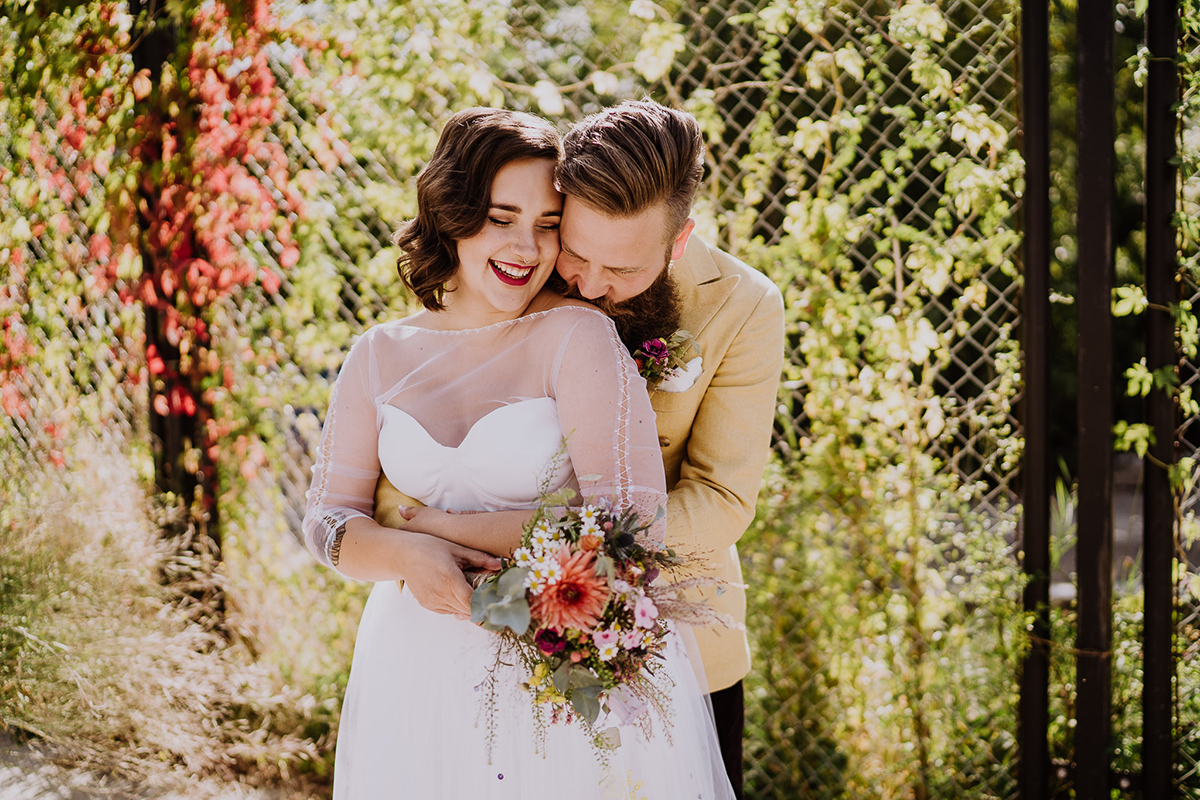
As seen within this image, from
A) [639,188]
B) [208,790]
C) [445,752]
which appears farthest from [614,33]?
[208,790]

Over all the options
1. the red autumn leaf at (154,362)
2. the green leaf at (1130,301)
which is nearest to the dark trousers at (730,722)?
the green leaf at (1130,301)

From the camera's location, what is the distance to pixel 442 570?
167 centimetres

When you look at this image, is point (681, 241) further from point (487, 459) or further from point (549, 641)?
point (549, 641)

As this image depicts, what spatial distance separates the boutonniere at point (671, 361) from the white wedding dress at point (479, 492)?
14 cm

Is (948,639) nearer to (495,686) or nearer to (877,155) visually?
(495,686)

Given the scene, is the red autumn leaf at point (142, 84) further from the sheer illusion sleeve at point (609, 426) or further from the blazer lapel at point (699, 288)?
the sheer illusion sleeve at point (609, 426)

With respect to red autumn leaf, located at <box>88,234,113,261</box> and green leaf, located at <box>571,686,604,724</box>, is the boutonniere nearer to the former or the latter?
green leaf, located at <box>571,686,604,724</box>

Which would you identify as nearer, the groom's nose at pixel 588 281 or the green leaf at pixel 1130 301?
the groom's nose at pixel 588 281

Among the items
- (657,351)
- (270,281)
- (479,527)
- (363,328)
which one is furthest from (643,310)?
(270,281)

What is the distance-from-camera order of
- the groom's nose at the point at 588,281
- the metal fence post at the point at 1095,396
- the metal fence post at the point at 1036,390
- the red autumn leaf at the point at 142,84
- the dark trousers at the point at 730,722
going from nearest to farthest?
the groom's nose at the point at 588,281 < the dark trousers at the point at 730,722 < the metal fence post at the point at 1095,396 < the metal fence post at the point at 1036,390 < the red autumn leaf at the point at 142,84

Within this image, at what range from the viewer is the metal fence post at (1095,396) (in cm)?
256

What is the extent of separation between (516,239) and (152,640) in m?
2.34

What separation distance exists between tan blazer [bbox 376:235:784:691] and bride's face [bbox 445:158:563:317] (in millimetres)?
404

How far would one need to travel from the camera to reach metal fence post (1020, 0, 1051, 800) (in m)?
2.70
